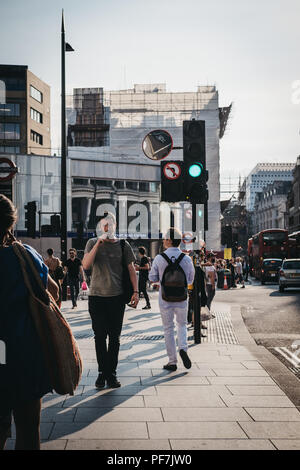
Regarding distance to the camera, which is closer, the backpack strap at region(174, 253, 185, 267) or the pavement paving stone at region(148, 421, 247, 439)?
the pavement paving stone at region(148, 421, 247, 439)

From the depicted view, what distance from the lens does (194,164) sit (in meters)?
8.74

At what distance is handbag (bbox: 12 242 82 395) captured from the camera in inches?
115

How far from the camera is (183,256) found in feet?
22.2

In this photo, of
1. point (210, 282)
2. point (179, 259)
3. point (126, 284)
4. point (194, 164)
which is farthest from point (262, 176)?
point (126, 284)

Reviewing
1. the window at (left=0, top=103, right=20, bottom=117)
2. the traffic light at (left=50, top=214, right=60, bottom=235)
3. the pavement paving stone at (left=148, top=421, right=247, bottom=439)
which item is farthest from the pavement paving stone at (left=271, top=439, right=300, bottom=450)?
the window at (left=0, top=103, right=20, bottom=117)

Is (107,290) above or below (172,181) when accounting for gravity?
below

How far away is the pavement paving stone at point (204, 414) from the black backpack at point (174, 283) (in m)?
1.91

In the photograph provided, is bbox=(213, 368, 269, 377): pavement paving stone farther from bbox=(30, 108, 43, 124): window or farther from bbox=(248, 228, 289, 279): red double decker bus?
bbox=(30, 108, 43, 124): window

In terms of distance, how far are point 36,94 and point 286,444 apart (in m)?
64.4

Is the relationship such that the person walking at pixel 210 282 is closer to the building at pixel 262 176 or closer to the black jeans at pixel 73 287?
the black jeans at pixel 73 287

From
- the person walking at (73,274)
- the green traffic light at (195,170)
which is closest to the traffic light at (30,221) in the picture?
the person walking at (73,274)

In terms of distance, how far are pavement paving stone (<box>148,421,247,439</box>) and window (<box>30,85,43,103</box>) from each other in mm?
62219

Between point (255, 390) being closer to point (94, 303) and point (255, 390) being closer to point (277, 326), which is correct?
point (94, 303)

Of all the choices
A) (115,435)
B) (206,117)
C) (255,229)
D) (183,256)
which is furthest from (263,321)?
(255,229)
